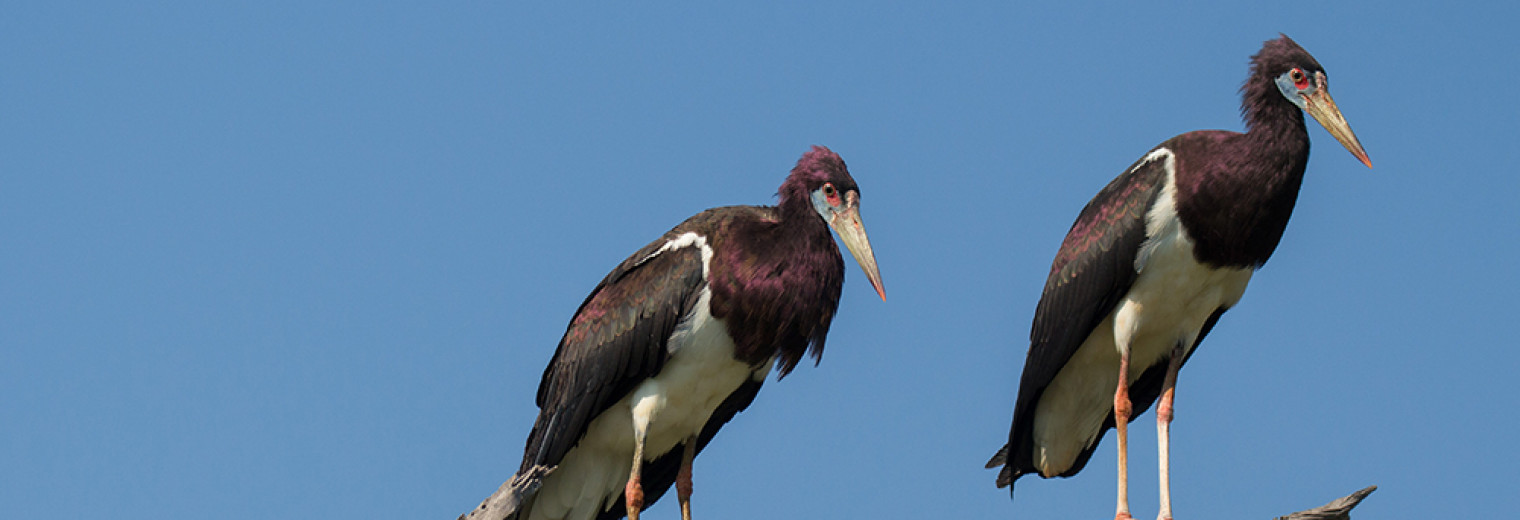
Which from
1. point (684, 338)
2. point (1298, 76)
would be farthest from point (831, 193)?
point (1298, 76)

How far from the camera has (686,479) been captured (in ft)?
32.1

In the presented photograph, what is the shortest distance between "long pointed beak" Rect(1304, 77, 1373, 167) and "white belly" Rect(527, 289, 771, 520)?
3.23m

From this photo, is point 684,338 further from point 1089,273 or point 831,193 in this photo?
point 1089,273

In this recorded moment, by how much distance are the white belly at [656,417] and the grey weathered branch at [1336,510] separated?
2.85m

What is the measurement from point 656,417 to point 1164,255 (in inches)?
110

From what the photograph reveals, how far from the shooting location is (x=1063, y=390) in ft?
32.2

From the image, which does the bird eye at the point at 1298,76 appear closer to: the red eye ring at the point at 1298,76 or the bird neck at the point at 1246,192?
the red eye ring at the point at 1298,76

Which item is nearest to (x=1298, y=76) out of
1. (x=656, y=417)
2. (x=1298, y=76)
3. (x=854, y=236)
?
(x=1298, y=76)

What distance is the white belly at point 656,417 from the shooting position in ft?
30.1

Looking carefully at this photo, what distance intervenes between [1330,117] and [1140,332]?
5.05ft

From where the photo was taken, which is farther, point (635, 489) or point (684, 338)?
point (635, 489)

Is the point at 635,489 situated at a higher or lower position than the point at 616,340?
lower

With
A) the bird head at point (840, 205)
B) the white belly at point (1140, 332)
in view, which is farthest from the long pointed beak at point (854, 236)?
the white belly at point (1140, 332)

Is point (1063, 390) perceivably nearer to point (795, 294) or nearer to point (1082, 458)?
point (1082, 458)
